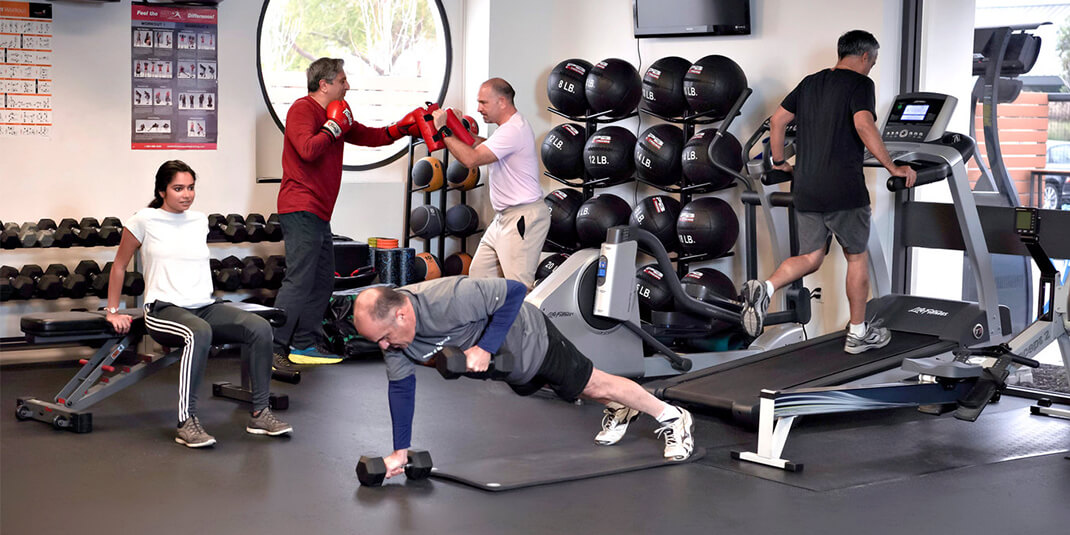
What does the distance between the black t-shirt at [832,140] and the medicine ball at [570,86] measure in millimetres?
1599

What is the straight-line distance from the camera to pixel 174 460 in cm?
384

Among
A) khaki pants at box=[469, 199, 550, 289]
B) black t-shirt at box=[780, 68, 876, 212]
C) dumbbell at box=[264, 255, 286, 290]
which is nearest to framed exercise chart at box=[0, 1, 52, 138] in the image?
dumbbell at box=[264, 255, 286, 290]

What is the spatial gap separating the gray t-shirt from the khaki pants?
6.03ft

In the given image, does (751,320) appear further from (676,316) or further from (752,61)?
(752,61)

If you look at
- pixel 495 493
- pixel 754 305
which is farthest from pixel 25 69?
pixel 754 305

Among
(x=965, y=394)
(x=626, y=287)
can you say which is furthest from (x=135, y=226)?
(x=965, y=394)

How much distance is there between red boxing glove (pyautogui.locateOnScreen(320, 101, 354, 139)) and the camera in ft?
17.9

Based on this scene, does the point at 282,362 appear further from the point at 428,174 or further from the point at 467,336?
the point at 467,336

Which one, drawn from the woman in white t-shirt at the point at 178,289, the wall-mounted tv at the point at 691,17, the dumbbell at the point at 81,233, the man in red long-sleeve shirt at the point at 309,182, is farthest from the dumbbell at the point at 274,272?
the wall-mounted tv at the point at 691,17

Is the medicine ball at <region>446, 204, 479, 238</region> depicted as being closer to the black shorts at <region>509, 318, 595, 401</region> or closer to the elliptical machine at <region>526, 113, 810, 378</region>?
the elliptical machine at <region>526, 113, 810, 378</region>

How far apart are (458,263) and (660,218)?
150 cm

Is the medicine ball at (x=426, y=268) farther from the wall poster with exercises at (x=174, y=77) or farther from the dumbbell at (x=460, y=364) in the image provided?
the dumbbell at (x=460, y=364)

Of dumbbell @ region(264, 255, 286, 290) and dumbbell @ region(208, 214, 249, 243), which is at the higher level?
dumbbell @ region(208, 214, 249, 243)

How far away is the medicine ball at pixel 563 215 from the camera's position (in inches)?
250
